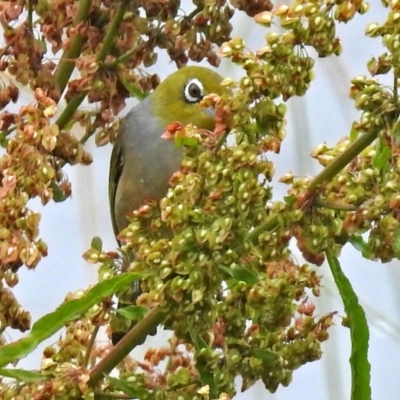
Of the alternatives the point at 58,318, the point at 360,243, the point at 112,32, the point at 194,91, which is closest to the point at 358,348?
the point at 360,243

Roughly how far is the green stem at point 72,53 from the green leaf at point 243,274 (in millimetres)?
220

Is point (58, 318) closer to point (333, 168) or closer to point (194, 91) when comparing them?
point (333, 168)

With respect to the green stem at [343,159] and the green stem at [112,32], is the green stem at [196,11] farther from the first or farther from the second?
the green stem at [343,159]

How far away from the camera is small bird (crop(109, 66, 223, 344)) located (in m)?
1.05

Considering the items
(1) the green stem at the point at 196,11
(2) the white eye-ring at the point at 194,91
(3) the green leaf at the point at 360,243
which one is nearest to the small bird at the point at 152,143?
(2) the white eye-ring at the point at 194,91

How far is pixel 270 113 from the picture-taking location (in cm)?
52

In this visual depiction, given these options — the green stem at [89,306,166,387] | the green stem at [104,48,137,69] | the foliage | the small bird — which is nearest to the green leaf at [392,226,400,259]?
the foliage

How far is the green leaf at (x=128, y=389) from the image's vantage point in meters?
0.58

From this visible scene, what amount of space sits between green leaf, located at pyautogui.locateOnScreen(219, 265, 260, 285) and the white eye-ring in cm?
48

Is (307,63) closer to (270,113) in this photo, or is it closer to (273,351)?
(270,113)

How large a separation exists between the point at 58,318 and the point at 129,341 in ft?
0.14

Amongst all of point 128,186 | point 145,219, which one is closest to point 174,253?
point 145,219

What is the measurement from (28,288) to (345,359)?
0.57m

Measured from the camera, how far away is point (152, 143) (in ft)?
3.67
